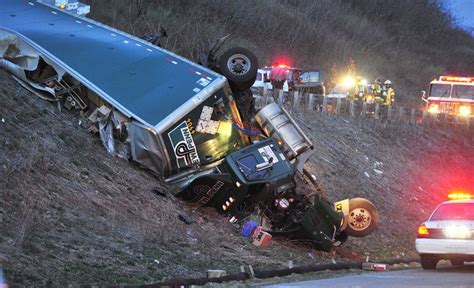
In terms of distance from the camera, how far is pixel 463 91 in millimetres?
37812

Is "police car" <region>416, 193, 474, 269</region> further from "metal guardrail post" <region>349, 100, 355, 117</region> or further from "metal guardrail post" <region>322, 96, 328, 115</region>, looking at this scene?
"metal guardrail post" <region>349, 100, 355, 117</region>

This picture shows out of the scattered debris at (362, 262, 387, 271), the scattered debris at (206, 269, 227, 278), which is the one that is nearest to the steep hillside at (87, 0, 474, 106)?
the scattered debris at (362, 262, 387, 271)

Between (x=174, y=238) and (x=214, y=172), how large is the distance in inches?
80.8

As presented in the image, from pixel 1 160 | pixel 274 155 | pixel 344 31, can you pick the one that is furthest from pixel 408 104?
Answer: pixel 1 160

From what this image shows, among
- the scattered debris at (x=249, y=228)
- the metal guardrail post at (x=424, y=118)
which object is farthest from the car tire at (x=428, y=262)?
the metal guardrail post at (x=424, y=118)

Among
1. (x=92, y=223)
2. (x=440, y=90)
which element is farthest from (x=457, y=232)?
(x=440, y=90)

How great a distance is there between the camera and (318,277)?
39.0 feet

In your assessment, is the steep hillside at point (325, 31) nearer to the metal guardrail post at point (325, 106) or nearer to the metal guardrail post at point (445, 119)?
the metal guardrail post at point (325, 106)

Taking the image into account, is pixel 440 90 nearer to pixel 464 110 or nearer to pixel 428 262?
pixel 464 110

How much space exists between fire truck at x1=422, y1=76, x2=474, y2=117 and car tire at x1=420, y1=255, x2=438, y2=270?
81.1 ft

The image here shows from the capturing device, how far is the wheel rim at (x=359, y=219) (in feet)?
46.4

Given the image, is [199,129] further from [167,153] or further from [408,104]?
[408,104]

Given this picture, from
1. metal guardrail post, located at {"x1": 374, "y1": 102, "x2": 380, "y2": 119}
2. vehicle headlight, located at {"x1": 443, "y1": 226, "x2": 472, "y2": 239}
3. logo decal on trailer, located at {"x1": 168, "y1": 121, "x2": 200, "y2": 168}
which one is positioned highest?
logo decal on trailer, located at {"x1": 168, "y1": 121, "x2": 200, "y2": 168}

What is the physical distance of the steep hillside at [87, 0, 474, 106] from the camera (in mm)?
39656
